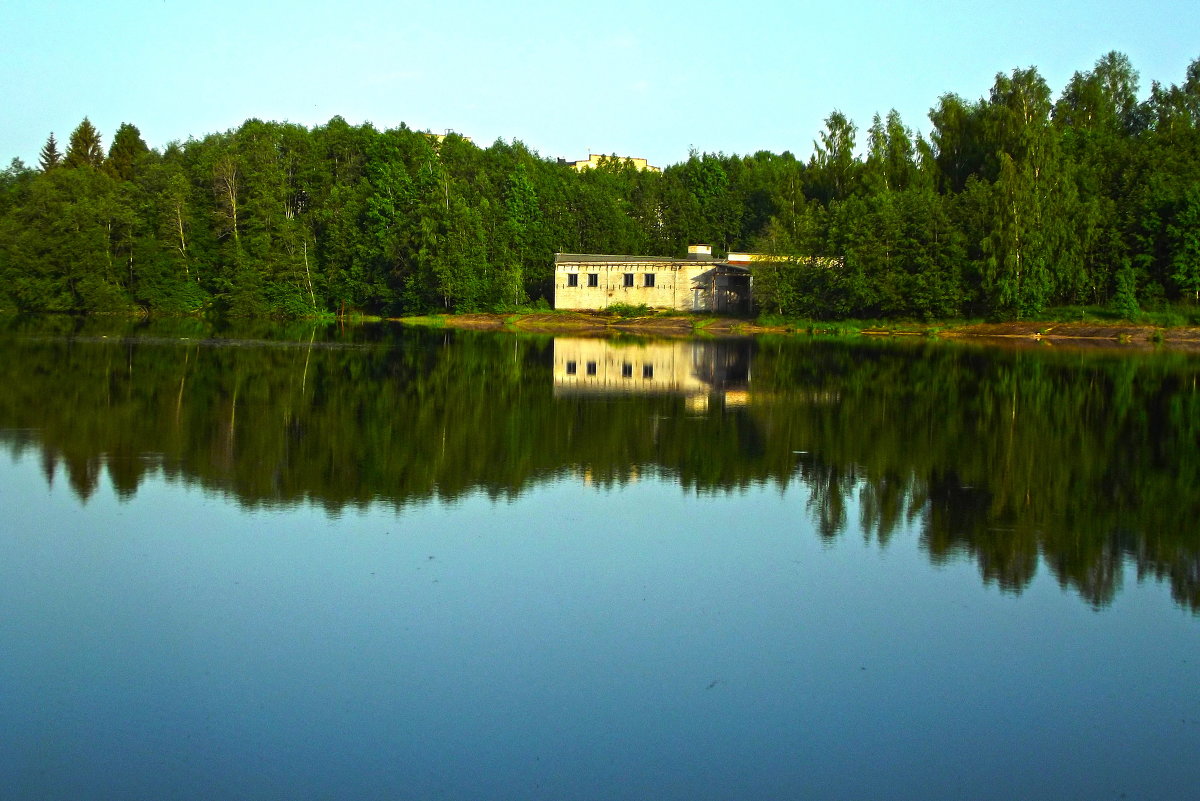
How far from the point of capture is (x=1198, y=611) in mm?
9844

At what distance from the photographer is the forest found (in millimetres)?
58344

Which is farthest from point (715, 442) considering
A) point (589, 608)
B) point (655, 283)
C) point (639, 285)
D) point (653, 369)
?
point (639, 285)

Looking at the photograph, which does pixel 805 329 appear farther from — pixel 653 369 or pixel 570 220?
pixel 653 369

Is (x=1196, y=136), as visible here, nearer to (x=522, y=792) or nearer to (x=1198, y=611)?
(x=1198, y=611)

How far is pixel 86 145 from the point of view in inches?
3438

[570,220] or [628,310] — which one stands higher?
[570,220]

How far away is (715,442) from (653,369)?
16.1m

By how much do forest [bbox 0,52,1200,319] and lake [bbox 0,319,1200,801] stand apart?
4057 centimetres

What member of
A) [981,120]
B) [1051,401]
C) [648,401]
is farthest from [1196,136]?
[648,401]

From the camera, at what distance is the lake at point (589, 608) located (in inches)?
265

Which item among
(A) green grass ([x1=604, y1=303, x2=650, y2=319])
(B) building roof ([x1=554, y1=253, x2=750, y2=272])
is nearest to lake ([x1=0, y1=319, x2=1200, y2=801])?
(A) green grass ([x1=604, y1=303, x2=650, y2=319])

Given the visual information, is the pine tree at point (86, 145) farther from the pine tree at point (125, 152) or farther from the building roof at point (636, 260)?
the building roof at point (636, 260)

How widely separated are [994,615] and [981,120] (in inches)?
2477

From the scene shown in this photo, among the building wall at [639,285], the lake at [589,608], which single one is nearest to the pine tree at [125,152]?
the building wall at [639,285]
